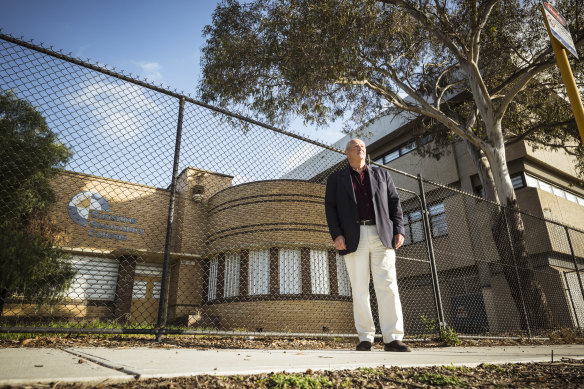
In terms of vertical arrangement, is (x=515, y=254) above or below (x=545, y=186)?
below

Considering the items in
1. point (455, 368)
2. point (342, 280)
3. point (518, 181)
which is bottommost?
point (455, 368)

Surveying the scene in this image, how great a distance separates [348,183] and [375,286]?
1053 millimetres

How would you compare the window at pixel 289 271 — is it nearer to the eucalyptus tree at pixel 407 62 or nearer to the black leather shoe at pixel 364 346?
the eucalyptus tree at pixel 407 62

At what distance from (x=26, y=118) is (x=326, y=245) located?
34.2 ft

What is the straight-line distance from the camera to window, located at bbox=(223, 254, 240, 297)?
13836 mm

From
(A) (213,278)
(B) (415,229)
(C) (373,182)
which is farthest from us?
(B) (415,229)

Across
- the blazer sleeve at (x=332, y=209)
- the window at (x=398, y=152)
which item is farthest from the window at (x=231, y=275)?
the blazer sleeve at (x=332, y=209)

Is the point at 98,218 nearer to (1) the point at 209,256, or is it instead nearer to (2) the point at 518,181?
(1) the point at 209,256

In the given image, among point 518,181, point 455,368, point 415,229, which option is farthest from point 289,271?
point 455,368

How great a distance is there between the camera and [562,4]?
10336 millimetres

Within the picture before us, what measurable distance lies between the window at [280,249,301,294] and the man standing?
390 inches

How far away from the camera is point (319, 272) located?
13086 millimetres

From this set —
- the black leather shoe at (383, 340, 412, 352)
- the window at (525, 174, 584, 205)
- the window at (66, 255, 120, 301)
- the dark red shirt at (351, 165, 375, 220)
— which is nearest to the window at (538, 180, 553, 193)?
the window at (525, 174, 584, 205)

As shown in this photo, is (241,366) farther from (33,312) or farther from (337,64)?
(33,312)
